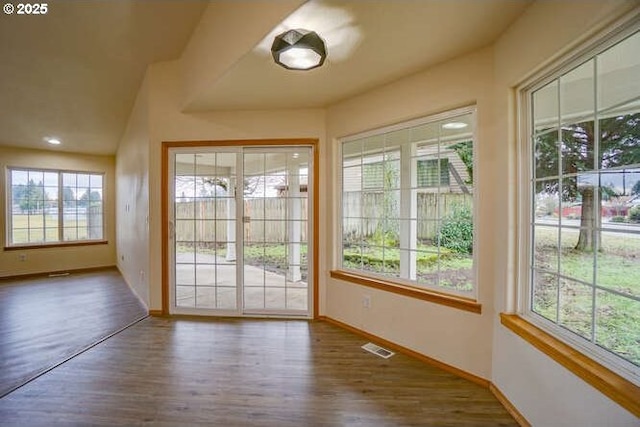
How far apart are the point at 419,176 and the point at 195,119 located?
2.56 m

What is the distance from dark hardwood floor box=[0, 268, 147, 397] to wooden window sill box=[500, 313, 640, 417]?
3.37 metres

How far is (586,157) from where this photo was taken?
1502mm

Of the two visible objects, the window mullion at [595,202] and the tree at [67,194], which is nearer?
the window mullion at [595,202]

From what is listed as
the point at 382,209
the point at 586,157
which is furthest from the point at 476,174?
the point at 382,209

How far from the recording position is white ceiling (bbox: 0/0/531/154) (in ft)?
5.73

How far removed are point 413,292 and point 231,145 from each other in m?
2.48

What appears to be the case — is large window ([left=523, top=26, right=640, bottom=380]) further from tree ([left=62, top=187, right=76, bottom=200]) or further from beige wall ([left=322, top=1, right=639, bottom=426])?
tree ([left=62, top=187, right=76, bottom=200])

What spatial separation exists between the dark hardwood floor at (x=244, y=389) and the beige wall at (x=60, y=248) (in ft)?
12.5

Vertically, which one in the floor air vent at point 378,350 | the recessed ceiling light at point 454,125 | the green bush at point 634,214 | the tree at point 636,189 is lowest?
the floor air vent at point 378,350

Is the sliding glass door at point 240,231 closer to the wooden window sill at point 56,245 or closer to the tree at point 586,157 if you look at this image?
the tree at point 586,157

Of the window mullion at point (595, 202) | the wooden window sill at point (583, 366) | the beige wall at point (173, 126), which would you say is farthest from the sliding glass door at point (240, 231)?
the window mullion at point (595, 202)

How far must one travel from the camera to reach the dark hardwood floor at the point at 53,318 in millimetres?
2477

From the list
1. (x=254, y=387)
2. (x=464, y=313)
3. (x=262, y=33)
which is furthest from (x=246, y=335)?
(x=262, y=33)

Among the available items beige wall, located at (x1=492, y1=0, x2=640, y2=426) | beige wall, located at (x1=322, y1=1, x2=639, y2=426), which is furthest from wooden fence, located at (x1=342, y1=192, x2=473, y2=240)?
beige wall, located at (x1=492, y1=0, x2=640, y2=426)
